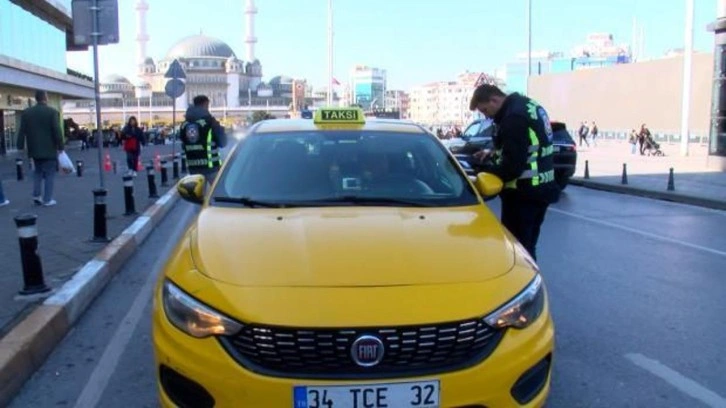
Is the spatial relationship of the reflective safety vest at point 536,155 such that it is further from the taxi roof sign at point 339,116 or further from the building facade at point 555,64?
the building facade at point 555,64

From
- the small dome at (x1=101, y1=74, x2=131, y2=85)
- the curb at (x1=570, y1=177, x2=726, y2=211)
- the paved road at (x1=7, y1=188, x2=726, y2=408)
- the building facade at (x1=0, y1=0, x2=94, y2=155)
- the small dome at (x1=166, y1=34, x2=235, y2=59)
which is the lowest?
the paved road at (x1=7, y1=188, x2=726, y2=408)

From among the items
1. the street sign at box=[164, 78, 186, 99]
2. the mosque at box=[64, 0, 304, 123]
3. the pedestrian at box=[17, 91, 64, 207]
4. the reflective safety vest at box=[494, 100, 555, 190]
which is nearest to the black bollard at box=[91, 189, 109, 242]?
the pedestrian at box=[17, 91, 64, 207]

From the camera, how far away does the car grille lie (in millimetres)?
2812

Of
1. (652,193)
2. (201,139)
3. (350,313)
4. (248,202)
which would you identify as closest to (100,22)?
(201,139)

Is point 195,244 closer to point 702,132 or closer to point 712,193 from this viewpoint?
point 712,193

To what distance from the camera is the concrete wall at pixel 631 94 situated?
3538cm

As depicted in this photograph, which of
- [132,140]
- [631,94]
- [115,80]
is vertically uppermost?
[115,80]

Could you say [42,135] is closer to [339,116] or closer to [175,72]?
[175,72]

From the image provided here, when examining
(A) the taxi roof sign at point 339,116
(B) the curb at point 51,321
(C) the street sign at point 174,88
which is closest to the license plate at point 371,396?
(B) the curb at point 51,321

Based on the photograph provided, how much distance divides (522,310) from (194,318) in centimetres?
140

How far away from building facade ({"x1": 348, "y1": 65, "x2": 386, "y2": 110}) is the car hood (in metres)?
75.9

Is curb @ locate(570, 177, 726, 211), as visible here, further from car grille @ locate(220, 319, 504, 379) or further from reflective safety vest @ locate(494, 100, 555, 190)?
car grille @ locate(220, 319, 504, 379)

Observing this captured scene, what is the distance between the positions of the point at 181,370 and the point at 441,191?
2.04 meters

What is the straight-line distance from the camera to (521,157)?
5.11 m
